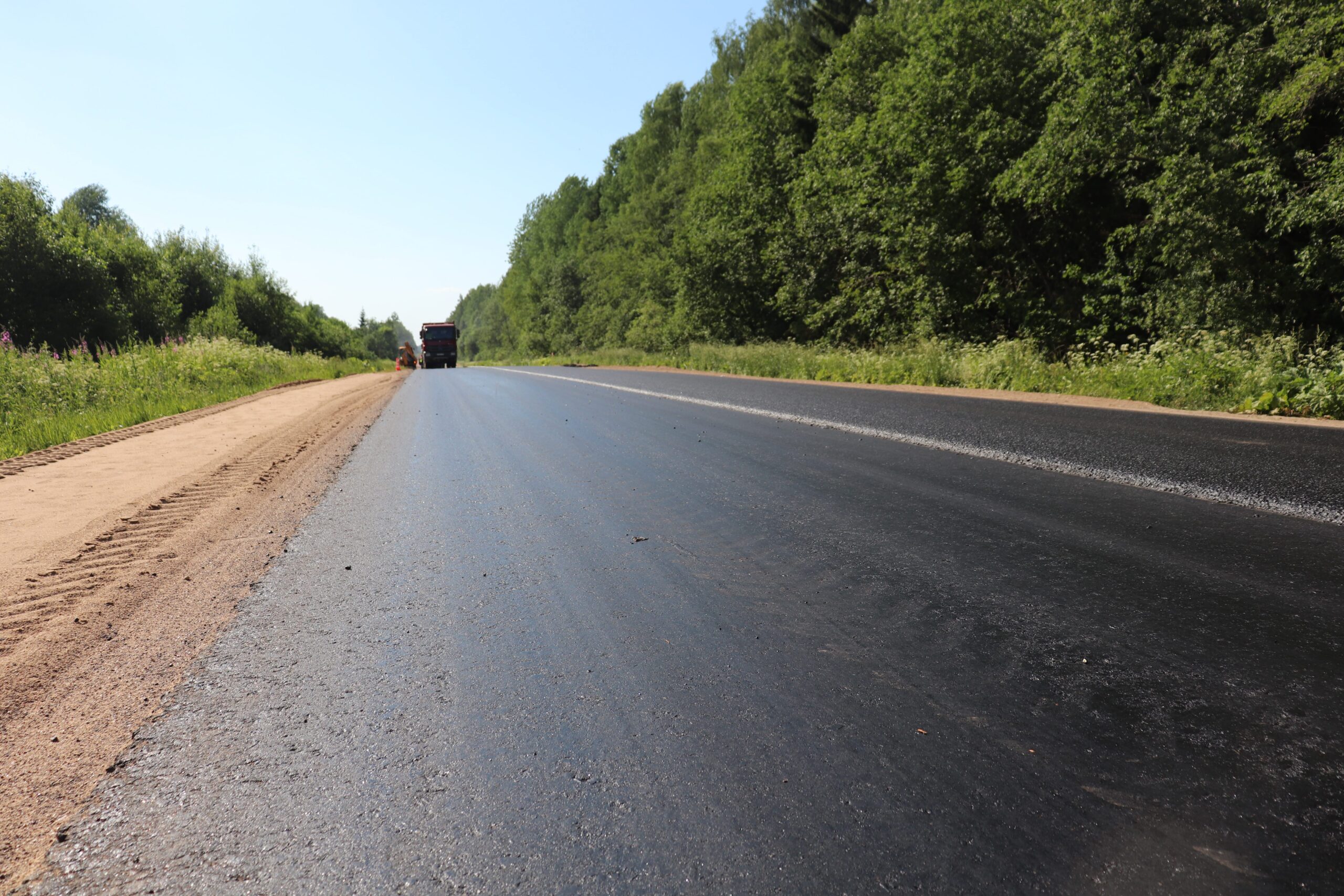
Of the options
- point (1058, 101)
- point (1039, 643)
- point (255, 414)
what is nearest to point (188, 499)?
point (1039, 643)

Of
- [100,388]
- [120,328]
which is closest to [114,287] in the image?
[120,328]

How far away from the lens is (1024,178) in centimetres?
1812

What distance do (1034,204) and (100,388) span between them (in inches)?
916

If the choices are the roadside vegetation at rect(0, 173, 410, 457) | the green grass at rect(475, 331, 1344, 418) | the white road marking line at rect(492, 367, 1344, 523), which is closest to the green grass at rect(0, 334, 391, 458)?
the roadside vegetation at rect(0, 173, 410, 457)

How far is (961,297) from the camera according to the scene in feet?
74.4

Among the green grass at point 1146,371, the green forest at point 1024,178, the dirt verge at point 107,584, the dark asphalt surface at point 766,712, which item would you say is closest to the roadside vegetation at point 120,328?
the dirt verge at point 107,584

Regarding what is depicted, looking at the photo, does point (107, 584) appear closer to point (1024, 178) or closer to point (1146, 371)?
point (1146, 371)

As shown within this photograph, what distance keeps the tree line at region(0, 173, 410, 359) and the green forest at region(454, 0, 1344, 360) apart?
26.3 meters

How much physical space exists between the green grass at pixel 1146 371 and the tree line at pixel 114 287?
2494 cm

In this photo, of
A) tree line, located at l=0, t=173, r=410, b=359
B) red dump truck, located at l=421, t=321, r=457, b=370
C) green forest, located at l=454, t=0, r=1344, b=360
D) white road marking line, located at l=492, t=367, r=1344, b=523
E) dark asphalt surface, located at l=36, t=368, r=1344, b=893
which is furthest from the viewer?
red dump truck, located at l=421, t=321, r=457, b=370

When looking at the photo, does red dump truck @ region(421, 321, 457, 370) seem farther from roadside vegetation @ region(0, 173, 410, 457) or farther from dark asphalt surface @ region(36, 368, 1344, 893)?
dark asphalt surface @ region(36, 368, 1344, 893)

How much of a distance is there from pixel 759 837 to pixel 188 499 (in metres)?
5.76

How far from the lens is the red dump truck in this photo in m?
48.2

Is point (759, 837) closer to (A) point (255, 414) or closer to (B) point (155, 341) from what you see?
(A) point (255, 414)
